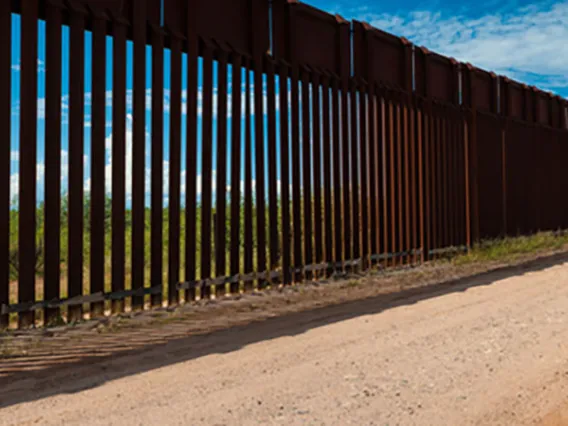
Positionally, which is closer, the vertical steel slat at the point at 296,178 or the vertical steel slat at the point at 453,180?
the vertical steel slat at the point at 296,178

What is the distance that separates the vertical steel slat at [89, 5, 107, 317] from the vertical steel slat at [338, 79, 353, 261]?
3987 mm

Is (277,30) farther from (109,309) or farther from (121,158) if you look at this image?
(109,309)

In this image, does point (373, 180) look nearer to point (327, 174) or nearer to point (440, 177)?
point (327, 174)

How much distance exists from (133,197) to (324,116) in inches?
139

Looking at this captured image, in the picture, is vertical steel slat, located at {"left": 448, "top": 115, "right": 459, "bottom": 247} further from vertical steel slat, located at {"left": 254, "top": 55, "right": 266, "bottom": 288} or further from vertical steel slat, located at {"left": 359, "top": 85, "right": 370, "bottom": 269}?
vertical steel slat, located at {"left": 254, "top": 55, "right": 266, "bottom": 288}

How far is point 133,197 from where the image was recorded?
5.77m

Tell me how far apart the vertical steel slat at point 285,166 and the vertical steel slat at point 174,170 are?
1.77 m

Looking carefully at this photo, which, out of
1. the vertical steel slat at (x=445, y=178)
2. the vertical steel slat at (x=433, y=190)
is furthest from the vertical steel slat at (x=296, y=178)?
the vertical steel slat at (x=445, y=178)

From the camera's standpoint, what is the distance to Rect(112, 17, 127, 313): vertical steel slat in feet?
18.4

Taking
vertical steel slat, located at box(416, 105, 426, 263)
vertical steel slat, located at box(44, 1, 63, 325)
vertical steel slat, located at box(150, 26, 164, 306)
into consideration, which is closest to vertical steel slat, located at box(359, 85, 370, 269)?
vertical steel slat, located at box(416, 105, 426, 263)

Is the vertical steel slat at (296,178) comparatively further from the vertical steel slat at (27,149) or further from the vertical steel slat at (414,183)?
the vertical steel slat at (27,149)

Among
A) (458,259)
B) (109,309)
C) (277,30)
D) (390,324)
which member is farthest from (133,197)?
(458,259)

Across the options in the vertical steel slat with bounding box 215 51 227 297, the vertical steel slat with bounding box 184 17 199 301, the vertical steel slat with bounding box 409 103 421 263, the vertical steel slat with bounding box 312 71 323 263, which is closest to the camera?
the vertical steel slat with bounding box 184 17 199 301

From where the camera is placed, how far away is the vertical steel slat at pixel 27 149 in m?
4.98
